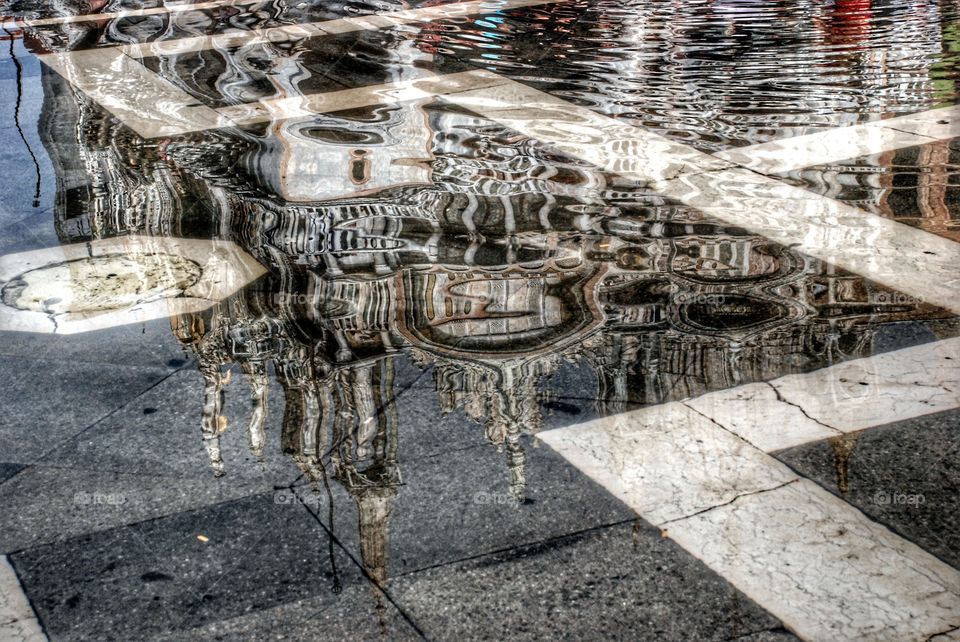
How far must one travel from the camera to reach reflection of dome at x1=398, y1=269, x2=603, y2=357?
427 centimetres

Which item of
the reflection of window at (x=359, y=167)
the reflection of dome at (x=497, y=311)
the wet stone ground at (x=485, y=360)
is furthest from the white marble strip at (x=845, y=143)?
the reflection of window at (x=359, y=167)

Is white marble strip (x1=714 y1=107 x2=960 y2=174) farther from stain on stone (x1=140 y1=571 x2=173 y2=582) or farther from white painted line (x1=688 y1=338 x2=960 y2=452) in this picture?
stain on stone (x1=140 y1=571 x2=173 y2=582)

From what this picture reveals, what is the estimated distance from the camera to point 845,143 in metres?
6.61

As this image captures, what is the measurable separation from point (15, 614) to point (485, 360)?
1.96 metres

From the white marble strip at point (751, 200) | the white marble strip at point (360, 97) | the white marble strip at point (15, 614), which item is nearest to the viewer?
the white marble strip at point (15, 614)

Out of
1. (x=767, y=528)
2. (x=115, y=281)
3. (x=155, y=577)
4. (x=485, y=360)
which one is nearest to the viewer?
(x=155, y=577)

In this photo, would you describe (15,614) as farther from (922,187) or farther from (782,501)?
(922,187)

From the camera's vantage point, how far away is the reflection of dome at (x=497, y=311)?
168 inches

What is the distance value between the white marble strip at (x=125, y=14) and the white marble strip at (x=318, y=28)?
61.5 inches

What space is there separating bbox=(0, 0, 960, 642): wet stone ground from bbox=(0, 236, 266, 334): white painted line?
0.02 m

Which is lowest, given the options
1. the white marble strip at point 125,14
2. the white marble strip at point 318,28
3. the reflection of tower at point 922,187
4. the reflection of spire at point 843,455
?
the reflection of spire at point 843,455

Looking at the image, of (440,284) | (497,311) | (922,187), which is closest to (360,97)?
(440,284)

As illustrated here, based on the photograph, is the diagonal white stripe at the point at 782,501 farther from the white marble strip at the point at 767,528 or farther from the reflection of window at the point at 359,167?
the reflection of window at the point at 359,167

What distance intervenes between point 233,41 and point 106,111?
2579 millimetres
